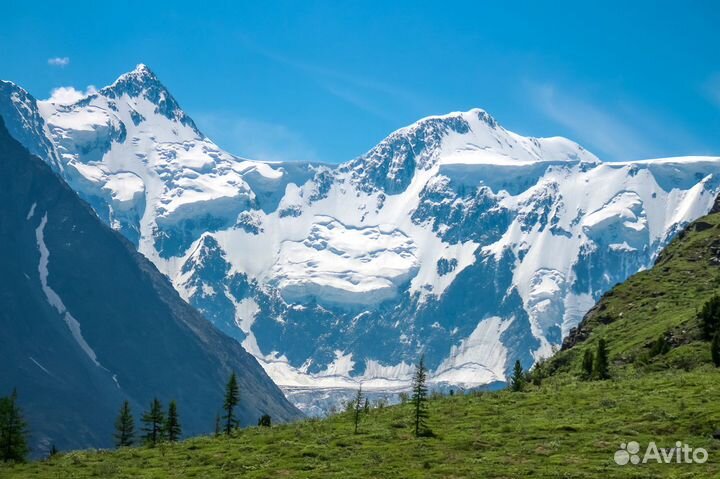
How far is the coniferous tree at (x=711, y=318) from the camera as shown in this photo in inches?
5866

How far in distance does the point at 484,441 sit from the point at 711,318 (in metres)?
61.1

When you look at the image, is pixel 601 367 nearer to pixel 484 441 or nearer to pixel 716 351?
pixel 716 351

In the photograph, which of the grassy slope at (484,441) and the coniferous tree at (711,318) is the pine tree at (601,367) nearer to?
the grassy slope at (484,441)

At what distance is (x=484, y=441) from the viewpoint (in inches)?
4035

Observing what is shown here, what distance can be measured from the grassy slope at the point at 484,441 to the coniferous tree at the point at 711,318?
9.93 m

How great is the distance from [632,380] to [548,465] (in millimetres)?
45725

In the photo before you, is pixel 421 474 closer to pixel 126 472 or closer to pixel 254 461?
pixel 254 461

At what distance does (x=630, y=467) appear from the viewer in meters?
87.2

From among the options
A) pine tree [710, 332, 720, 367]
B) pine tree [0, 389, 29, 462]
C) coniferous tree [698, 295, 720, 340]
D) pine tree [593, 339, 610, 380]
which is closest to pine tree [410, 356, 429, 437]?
pine tree [593, 339, 610, 380]

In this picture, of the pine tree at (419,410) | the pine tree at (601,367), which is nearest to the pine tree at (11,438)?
the pine tree at (419,410)

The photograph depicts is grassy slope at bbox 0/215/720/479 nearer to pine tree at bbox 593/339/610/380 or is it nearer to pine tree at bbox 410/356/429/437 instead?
pine tree at bbox 410/356/429/437

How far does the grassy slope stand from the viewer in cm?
9219

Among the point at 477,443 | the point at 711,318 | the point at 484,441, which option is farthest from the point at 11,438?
the point at 711,318

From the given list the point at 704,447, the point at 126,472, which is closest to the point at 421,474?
the point at 704,447
